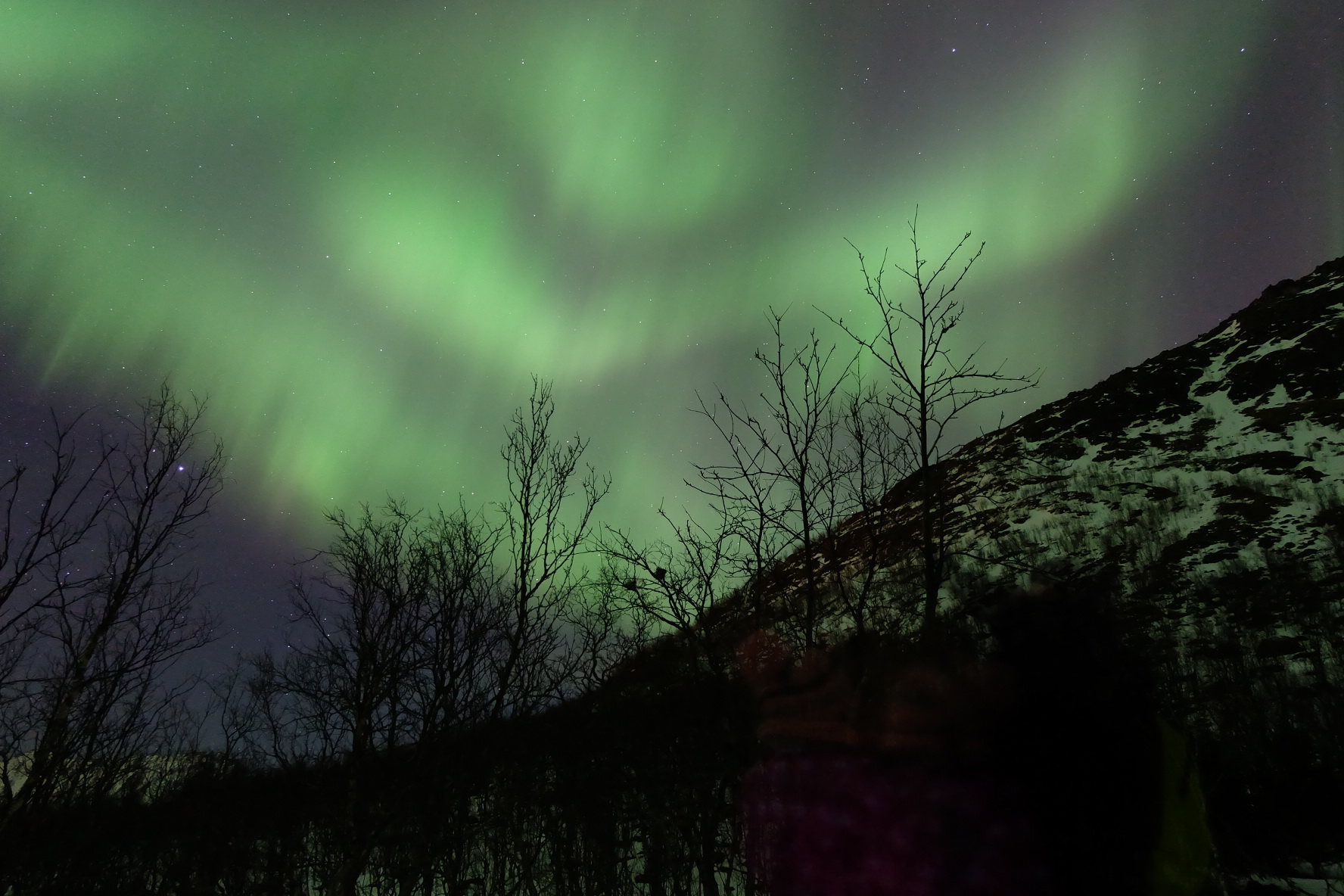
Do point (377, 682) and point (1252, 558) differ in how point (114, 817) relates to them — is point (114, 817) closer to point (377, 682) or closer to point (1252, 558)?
point (377, 682)

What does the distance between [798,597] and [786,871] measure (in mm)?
4225

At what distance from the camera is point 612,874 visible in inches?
376

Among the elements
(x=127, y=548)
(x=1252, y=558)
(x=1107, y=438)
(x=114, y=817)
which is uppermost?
(x=1107, y=438)

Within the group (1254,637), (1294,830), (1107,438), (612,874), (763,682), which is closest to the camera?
(763,682)

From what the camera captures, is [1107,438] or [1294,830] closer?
[1294,830]

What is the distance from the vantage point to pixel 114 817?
8.19m

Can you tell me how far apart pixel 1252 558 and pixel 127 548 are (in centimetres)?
3085

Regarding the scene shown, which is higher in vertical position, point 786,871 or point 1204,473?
point 1204,473

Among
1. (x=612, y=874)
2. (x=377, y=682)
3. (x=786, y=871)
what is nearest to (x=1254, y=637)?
(x=612, y=874)

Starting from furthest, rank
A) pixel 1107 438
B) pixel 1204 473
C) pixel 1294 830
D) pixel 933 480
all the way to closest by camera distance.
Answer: pixel 1107 438
pixel 1204 473
pixel 1294 830
pixel 933 480

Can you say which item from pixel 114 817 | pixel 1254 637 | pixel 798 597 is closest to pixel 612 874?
pixel 798 597

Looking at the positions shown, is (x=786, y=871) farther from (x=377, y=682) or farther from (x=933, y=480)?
(x=377, y=682)

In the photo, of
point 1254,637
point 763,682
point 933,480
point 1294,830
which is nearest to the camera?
point 763,682

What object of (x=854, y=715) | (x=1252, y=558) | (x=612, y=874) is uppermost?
(x=1252, y=558)
